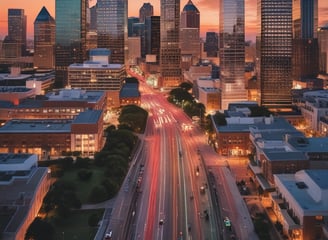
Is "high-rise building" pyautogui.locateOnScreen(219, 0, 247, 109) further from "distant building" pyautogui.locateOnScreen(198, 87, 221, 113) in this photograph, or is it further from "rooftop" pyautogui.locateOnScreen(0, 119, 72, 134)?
"rooftop" pyautogui.locateOnScreen(0, 119, 72, 134)

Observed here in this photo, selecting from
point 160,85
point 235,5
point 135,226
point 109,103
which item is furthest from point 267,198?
point 160,85

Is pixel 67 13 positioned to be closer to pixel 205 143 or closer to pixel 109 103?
pixel 109 103

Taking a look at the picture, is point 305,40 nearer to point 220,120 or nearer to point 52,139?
point 220,120

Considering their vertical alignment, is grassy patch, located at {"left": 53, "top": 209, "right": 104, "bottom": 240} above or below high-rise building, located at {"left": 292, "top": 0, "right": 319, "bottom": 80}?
below

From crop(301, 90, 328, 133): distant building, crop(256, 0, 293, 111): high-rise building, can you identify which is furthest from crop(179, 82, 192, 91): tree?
Answer: crop(301, 90, 328, 133): distant building

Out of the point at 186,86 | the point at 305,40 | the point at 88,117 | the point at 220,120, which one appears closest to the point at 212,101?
the point at 220,120
